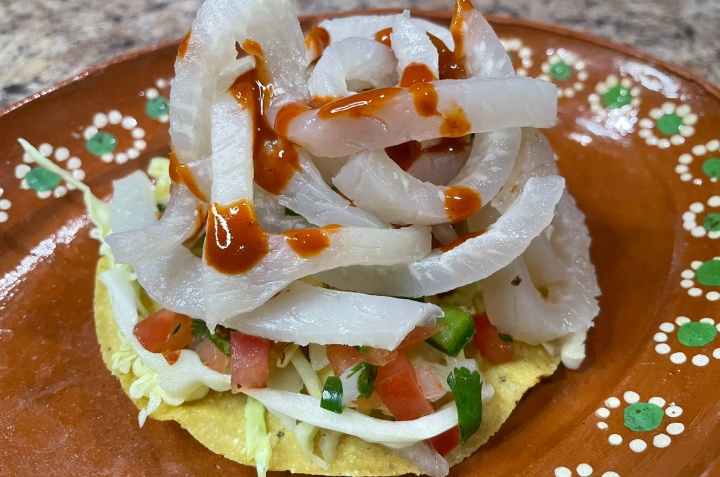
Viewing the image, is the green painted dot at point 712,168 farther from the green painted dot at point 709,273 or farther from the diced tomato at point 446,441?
the diced tomato at point 446,441

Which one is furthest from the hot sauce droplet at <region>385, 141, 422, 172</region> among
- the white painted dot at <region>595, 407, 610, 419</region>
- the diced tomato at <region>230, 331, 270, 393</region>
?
the white painted dot at <region>595, 407, 610, 419</region>

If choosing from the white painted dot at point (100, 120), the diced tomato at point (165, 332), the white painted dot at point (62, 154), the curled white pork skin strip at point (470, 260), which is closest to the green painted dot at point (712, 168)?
the curled white pork skin strip at point (470, 260)

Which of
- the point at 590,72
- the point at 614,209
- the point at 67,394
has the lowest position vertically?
the point at 67,394

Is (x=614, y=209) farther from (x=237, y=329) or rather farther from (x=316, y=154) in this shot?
(x=237, y=329)

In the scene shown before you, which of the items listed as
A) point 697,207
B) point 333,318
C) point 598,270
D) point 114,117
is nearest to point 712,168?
point 697,207

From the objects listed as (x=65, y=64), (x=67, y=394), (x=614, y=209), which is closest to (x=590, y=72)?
(x=614, y=209)

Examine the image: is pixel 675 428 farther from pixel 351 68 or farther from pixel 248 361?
pixel 351 68
